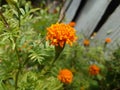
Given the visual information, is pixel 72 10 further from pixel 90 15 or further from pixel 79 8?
pixel 90 15

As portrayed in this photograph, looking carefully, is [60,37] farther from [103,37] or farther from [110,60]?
[103,37]

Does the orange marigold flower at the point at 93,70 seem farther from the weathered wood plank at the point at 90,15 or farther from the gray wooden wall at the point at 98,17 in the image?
the weathered wood plank at the point at 90,15

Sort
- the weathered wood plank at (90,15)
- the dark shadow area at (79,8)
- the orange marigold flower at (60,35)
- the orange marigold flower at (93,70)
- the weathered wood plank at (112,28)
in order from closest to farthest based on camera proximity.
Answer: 1. the orange marigold flower at (60,35)
2. the orange marigold flower at (93,70)
3. the weathered wood plank at (112,28)
4. the weathered wood plank at (90,15)
5. the dark shadow area at (79,8)

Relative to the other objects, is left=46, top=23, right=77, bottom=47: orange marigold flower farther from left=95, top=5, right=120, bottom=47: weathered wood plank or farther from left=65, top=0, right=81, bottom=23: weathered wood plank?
left=65, top=0, right=81, bottom=23: weathered wood plank

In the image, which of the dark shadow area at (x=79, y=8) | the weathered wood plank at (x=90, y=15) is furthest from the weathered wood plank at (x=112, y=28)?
the dark shadow area at (x=79, y=8)

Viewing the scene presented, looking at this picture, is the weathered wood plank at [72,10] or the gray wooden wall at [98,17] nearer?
the gray wooden wall at [98,17]

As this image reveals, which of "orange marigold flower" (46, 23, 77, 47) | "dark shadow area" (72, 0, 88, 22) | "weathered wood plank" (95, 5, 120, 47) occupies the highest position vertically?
"orange marigold flower" (46, 23, 77, 47)

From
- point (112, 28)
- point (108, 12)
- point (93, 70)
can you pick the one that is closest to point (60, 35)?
point (93, 70)

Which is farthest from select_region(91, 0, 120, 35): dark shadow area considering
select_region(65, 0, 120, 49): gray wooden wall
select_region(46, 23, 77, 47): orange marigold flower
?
select_region(46, 23, 77, 47): orange marigold flower
